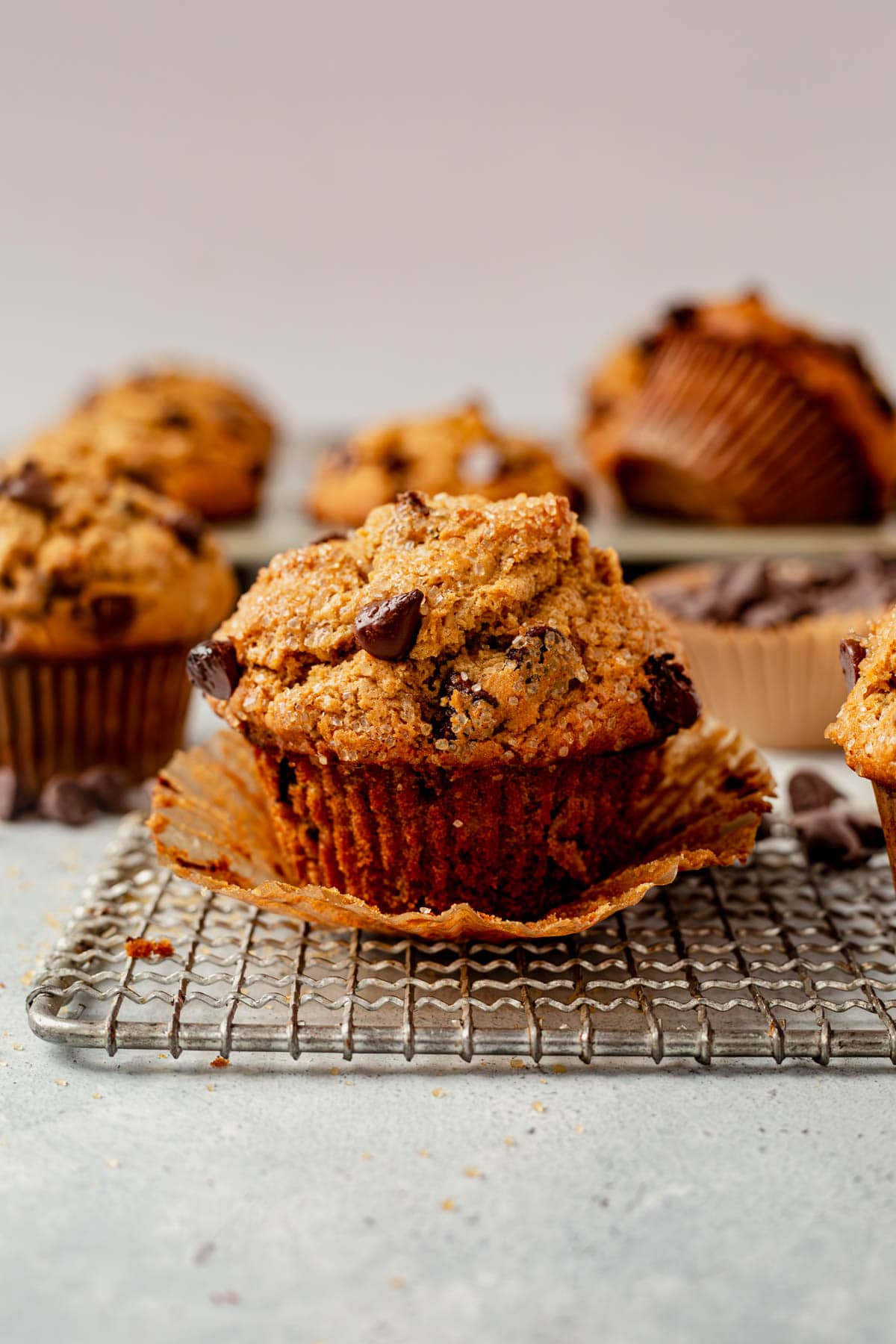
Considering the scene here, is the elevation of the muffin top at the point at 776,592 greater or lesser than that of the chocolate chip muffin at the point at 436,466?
lesser

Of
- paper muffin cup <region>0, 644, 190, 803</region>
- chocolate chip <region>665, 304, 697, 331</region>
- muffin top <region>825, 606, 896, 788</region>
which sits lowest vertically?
paper muffin cup <region>0, 644, 190, 803</region>

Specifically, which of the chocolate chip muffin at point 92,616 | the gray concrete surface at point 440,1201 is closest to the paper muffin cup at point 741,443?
the chocolate chip muffin at point 92,616

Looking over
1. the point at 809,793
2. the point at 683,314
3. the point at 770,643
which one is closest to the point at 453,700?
the point at 809,793

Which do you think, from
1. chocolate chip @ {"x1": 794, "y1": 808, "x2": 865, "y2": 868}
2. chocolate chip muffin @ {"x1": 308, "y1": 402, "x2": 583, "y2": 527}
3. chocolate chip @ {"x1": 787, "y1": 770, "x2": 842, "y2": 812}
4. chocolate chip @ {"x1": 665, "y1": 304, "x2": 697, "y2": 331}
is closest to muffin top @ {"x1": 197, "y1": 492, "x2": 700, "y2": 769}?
chocolate chip @ {"x1": 794, "y1": 808, "x2": 865, "y2": 868}

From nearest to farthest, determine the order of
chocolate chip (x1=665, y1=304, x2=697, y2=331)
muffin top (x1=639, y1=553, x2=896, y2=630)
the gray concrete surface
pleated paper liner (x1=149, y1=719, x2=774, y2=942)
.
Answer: the gray concrete surface, pleated paper liner (x1=149, y1=719, x2=774, y2=942), muffin top (x1=639, y1=553, x2=896, y2=630), chocolate chip (x1=665, y1=304, x2=697, y2=331)

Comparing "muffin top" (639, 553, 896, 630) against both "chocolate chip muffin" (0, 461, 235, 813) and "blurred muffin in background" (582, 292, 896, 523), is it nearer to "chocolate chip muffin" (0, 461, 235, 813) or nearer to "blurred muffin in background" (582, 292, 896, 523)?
"blurred muffin in background" (582, 292, 896, 523)

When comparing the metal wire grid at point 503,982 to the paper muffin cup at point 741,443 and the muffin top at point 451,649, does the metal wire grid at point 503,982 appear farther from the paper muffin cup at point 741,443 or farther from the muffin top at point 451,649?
the paper muffin cup at point 741,443
